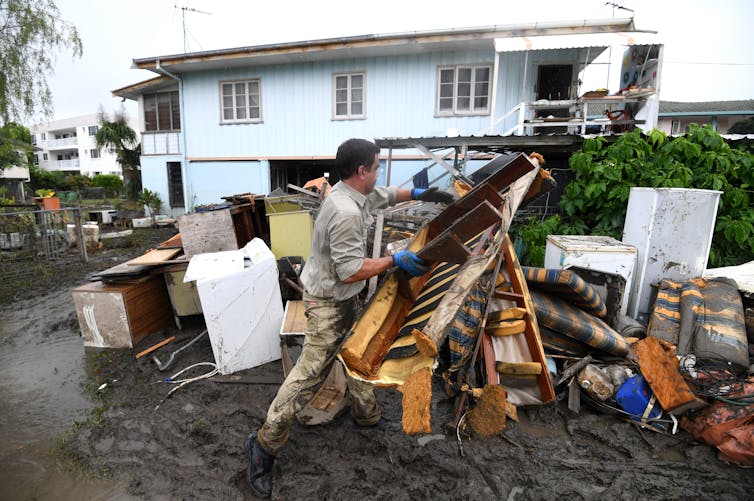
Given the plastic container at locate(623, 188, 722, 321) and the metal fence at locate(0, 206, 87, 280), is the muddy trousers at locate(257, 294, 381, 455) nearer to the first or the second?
the plastic container at locate(623, 188, 722, 321)

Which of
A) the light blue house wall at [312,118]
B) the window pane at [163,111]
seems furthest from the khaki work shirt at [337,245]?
the window pane at [163,111]

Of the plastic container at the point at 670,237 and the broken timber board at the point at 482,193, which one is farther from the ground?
the broken timber board at the point at 482,193

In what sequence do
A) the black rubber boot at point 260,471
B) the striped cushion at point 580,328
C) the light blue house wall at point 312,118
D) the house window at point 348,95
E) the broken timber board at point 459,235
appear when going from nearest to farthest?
the broken timber board at point 459,235
the black rubber boot at point 260,471
the striped cushion at point 580,328
the light blue house wall at point 312,118
the house window at point 348,95

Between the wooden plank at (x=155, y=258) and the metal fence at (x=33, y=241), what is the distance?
4.34 metres

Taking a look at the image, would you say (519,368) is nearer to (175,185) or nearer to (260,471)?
(260,471)

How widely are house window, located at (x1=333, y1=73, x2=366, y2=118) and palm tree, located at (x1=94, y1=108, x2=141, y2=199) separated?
37.0 feet

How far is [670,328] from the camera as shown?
132 inches

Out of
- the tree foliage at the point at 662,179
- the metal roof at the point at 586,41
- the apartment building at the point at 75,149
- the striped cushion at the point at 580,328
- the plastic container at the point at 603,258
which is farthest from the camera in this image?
the apartment building at the point at 75,149

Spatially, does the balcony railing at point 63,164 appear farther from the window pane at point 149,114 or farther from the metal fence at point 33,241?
the metal fence at point 33,241

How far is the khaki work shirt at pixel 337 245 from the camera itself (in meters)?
2.00

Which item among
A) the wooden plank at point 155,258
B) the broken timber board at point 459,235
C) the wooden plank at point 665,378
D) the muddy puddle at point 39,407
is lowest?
the muddy puddle at point 39,407

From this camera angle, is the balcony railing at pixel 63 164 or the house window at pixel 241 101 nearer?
the house window at pixel 241 101

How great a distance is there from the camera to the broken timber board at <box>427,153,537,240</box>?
94.5 inches

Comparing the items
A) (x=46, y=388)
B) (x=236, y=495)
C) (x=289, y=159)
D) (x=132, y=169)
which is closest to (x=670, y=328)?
(x=236, y=495)
